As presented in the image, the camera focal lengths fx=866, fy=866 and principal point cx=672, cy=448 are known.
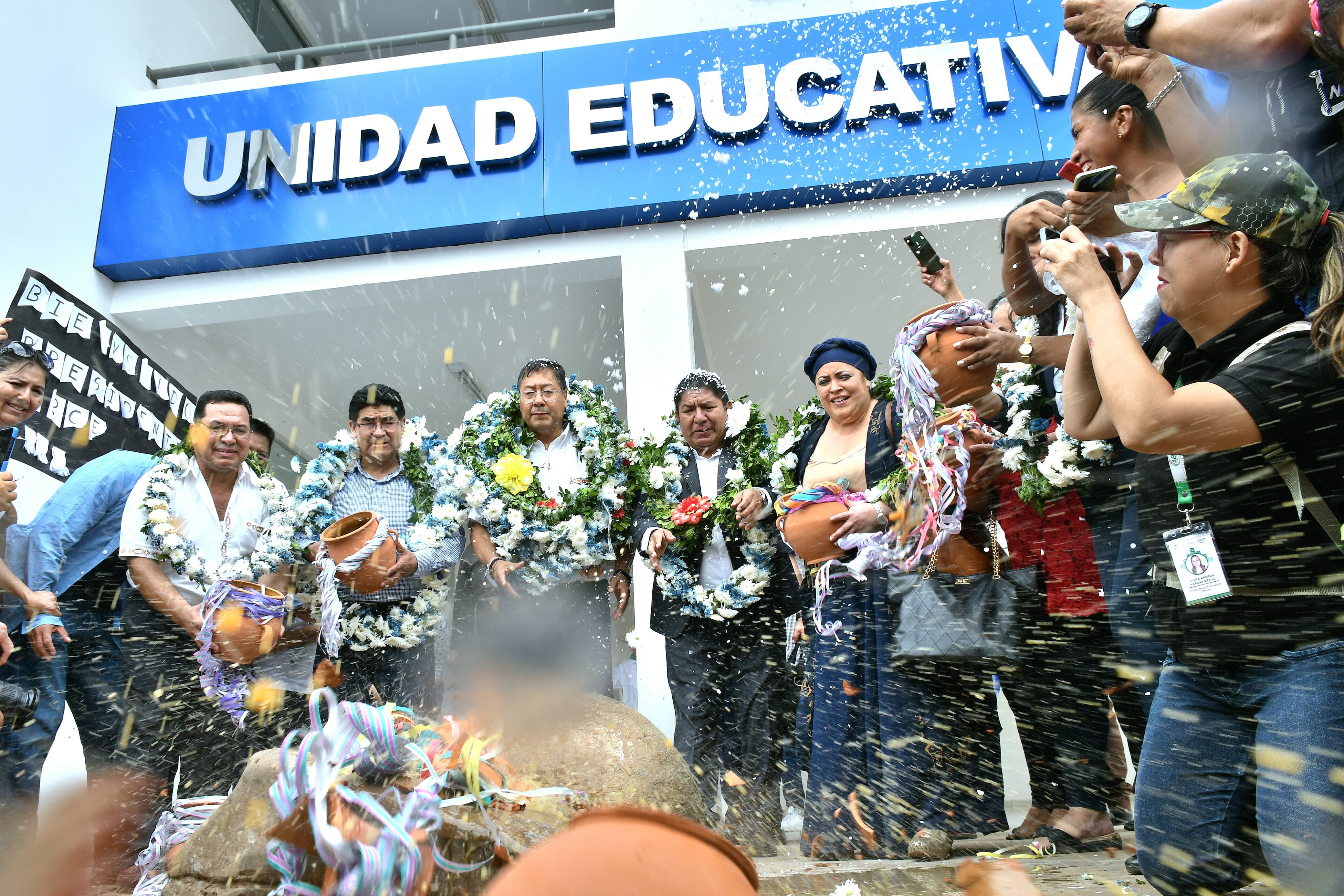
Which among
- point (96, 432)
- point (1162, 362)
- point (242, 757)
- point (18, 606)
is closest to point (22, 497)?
point (96, 432)

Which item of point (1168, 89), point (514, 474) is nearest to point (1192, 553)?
point (1168, 89)

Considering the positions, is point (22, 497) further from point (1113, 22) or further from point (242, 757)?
point (1113, 22)

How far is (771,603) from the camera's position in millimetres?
4664

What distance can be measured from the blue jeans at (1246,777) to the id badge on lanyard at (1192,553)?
0.57 feet

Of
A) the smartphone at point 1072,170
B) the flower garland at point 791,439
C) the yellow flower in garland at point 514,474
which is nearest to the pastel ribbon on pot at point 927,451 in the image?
the smartphone at point 1072,170

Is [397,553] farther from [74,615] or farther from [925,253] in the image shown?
[925,253]

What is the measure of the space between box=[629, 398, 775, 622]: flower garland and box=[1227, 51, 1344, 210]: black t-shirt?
2835mm

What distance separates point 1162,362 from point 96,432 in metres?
7.05

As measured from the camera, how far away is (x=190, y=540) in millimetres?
4746

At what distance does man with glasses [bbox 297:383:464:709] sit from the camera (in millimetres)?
4770

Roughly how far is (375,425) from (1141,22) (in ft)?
14.4

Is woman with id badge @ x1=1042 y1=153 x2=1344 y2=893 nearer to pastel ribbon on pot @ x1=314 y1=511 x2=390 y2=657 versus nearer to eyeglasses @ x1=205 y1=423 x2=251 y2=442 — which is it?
pastel ribbon on pot @ x1=314 y1=511 x2=390 y2=657

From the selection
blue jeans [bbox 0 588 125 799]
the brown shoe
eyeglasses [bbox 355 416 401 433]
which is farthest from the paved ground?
blue jeans [bbox 0 588 125 799]

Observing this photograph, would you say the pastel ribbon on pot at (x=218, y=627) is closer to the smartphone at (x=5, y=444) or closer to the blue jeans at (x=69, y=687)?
the blue jeans at (x=69, y=687)
